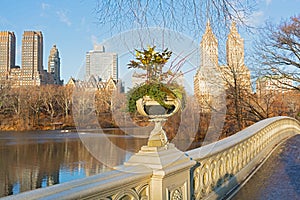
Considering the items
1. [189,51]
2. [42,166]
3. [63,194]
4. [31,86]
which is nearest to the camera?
[63,194]

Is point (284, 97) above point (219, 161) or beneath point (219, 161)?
above

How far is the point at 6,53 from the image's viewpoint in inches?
1580

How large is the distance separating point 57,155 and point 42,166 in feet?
9.48

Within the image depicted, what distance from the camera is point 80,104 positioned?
7.46 ft

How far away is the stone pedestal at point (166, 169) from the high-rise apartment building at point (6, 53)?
1482 inches

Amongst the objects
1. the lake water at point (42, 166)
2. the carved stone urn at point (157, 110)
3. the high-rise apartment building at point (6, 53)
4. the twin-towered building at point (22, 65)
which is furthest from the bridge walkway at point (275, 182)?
the twin-towered building at point (22, 65)

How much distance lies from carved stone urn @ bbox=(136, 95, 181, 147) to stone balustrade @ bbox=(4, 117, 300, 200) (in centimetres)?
12

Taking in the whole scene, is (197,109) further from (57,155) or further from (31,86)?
(31,86)

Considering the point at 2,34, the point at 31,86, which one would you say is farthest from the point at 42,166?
the point at 2,34

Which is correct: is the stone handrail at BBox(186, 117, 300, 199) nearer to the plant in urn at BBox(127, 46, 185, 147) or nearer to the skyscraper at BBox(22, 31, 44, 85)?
the plant in urn at BBox(127, 46, 185, 147)

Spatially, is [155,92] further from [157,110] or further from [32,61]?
[32,61]

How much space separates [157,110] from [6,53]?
4302 centimetres

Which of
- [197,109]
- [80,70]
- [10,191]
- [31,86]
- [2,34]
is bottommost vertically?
[10,191]

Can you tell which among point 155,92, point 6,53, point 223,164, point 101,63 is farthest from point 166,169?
point 6,53
